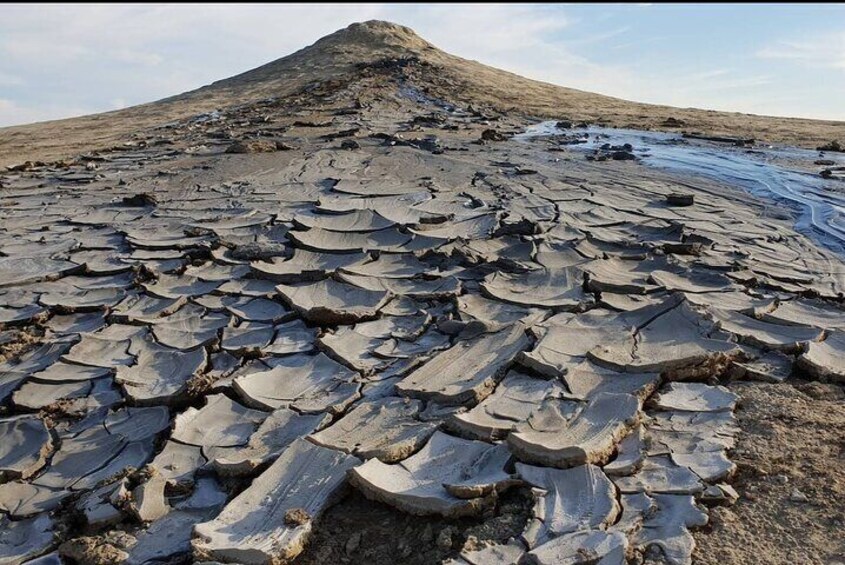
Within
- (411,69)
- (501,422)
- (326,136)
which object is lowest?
(501,422)

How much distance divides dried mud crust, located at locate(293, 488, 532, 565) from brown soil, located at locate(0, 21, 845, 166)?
6.29 meters

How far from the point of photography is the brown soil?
7.93 m

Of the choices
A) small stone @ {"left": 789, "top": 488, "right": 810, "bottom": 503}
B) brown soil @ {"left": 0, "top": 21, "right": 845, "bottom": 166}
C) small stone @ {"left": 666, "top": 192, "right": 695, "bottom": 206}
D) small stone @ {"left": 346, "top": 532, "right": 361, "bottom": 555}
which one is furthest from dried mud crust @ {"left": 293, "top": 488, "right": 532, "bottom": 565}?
brown soil @ {"left": 0, "top": 21, "right": 845, "bottom": 166}

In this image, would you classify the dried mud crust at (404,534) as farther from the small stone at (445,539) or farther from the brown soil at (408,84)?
the brown soil at (408,84)

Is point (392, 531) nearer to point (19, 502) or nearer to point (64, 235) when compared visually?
point (19, 502)

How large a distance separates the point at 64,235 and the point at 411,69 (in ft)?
24.0

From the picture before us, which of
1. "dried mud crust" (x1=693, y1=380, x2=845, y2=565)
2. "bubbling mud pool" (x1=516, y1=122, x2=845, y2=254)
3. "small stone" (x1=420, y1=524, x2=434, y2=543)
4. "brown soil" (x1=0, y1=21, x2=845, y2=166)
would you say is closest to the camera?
"dried mud crust" (x1=693, y1=380, x2=845, y2=565)

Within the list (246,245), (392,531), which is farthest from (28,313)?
(392,531)

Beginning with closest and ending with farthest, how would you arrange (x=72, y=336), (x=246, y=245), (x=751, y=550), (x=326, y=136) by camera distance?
1. (x=751, y=550)
2. (x=72, y=336)
3. (x=246, y=245)
4. (x=326, y=136)

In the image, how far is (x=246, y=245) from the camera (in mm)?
3674

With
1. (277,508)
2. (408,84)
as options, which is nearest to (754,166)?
(277,508)

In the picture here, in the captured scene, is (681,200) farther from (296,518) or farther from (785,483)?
(296,518)

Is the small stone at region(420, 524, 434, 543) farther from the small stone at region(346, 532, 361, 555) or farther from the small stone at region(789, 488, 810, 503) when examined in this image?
the small stone at region(789, 488, 810, 503)

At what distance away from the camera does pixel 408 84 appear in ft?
32.2
